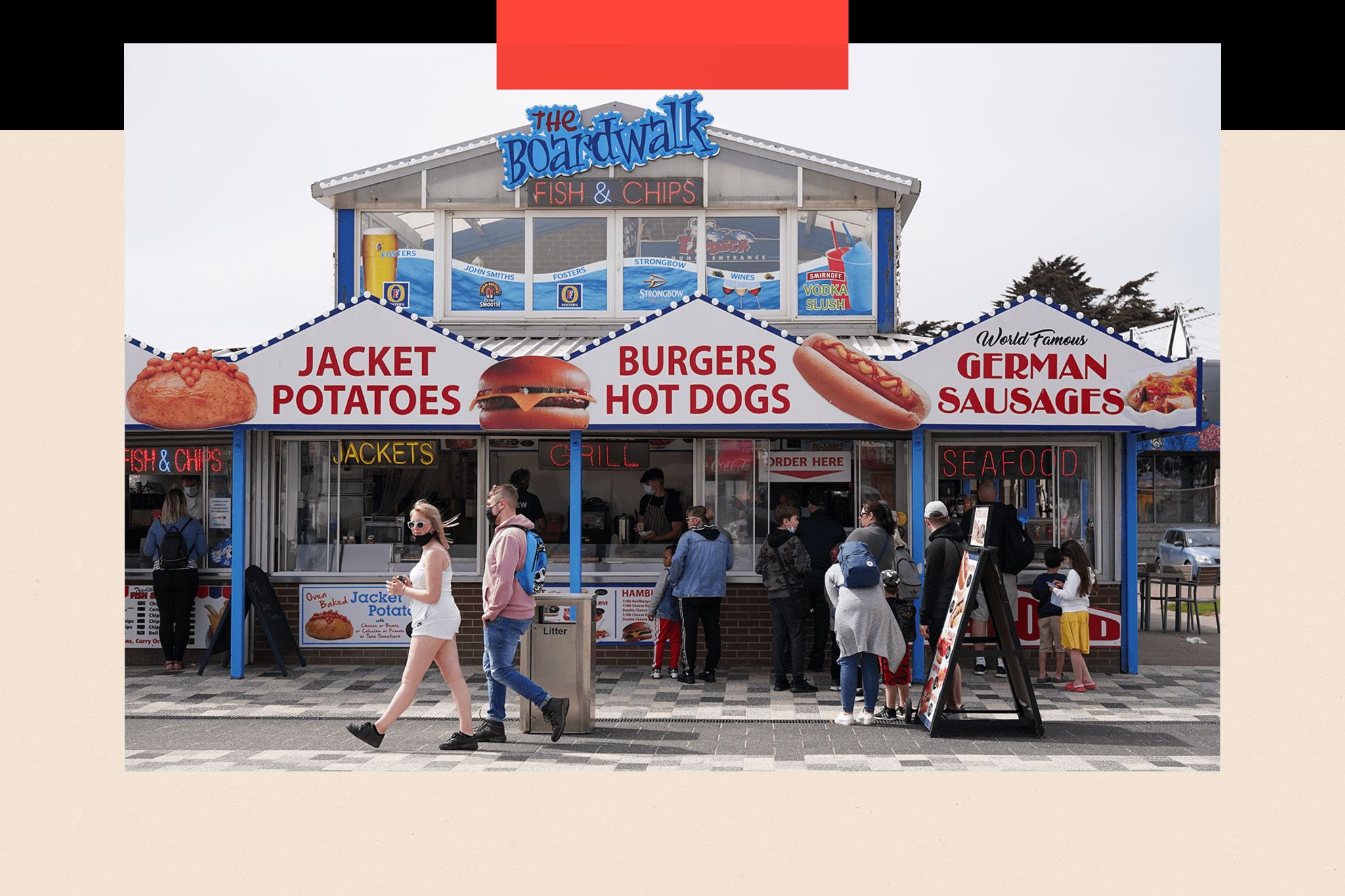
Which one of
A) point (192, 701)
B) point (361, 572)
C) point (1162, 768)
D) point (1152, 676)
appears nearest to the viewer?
point (1162, 768)

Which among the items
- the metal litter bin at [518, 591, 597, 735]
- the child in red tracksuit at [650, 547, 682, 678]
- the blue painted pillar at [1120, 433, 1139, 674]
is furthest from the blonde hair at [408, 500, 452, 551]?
the blue painted pillar at [1120, 433, 1139, 674]

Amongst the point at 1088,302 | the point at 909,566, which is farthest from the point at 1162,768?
the point at 1088,302

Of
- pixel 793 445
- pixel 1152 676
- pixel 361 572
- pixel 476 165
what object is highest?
pixel 476 165

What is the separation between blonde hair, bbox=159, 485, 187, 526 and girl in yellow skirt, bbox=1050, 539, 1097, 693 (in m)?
9.18

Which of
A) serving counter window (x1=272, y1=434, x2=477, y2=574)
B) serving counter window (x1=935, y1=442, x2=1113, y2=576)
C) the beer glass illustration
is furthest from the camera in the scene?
the beer glass illustration

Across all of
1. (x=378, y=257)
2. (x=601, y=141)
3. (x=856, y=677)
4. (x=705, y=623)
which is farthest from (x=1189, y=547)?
(x=856, y=677)

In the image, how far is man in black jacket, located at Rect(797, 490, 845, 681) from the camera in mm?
11305

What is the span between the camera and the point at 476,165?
15.1 m

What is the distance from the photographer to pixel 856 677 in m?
9.25

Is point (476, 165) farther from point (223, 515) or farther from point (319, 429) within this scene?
point (223, 515)

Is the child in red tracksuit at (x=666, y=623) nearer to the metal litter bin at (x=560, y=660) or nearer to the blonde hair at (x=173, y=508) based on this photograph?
the metal litter bin at (x=560, y=660)

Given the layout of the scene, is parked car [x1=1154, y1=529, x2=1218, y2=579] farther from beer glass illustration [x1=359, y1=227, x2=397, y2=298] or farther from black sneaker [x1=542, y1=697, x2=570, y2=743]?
black sneaker [x1=542, y1=697, x2=570, y2=743]

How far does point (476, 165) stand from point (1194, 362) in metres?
9.09

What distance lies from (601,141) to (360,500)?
5.62m
